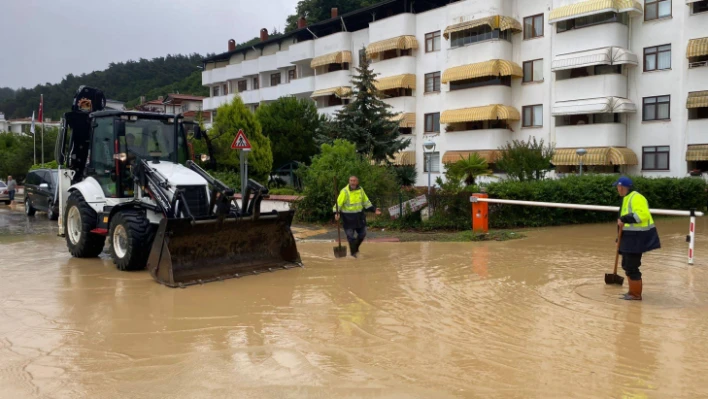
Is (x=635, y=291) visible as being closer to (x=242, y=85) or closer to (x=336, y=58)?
(x=336, y=58)

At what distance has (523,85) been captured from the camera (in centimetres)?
3269

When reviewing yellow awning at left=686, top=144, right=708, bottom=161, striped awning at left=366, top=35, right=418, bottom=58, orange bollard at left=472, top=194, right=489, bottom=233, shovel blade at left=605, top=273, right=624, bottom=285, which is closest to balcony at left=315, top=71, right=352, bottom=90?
striped awning at left=366, top=35, right=418, bottom=58

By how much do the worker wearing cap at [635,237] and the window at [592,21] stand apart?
23273 mm

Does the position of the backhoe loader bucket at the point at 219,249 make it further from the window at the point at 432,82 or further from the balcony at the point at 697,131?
the window at the point at 432,82

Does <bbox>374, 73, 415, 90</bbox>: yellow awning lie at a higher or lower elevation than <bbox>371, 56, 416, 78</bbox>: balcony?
lower

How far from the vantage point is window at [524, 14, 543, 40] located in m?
31.8

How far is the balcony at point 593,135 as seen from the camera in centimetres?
2859

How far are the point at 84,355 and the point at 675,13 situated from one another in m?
29.4

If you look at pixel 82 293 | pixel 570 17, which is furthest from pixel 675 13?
pixel 82 293

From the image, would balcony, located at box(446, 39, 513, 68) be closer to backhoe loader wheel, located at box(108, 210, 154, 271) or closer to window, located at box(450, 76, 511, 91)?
window, located at box(450, 76, 511, 91)

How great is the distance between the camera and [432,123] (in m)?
37.1

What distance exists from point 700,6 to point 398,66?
16.8 m

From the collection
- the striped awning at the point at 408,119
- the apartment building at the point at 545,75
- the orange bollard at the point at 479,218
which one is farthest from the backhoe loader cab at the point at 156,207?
the striped awning at the point at 408,119

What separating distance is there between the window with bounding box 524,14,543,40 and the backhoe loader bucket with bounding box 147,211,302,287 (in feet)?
83.2
